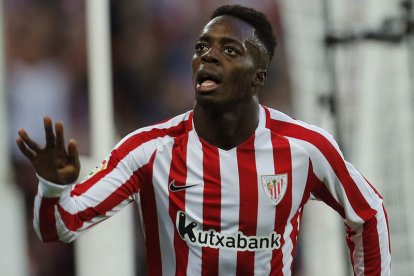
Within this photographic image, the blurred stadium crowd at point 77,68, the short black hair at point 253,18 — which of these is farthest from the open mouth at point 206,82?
the blurred stadium crowd at point 77,68

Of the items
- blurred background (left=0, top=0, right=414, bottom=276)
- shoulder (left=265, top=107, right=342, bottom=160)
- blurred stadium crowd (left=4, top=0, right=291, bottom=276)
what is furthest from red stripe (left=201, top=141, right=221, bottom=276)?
blurred stadium crowd (left=4, top=0, right=291, bottom=276)

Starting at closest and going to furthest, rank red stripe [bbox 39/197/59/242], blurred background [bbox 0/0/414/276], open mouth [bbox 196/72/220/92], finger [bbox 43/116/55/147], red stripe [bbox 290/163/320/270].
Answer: finger [bbox 43/116/55/147] < red stripe [bbox 39/197/59/242] < open mouth [bbox 196/72/220/92] < red stripe [bbox 290/163/320/270] < blurred background [bbox 0/0/414/276]

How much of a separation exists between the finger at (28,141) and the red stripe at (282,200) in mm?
795

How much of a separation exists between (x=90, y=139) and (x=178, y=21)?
4.68 feet

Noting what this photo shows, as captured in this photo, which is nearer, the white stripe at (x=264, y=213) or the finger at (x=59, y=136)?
the finger at (x=59, y=136)

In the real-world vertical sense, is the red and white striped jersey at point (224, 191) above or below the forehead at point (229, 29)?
below

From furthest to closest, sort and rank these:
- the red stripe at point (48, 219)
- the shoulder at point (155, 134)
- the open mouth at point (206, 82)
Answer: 1. the shoulder at point (155, 134)
2. the open mouth at point (206, 82)
3. the red stripe at point (48, 219)

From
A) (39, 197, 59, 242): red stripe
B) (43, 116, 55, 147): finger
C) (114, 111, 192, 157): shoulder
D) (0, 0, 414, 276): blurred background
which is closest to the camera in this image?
(43, 116, 55, 147): finger

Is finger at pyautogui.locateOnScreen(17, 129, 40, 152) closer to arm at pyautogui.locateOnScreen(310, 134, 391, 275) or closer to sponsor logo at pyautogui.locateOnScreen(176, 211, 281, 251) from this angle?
sponsor logo at pyautogui.locateOnScreen(176, 211, 281, 251)

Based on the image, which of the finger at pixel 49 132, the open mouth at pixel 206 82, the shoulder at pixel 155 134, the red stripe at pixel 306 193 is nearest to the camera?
the finger at pixel 49 132

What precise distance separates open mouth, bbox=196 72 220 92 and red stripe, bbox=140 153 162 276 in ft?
1.13

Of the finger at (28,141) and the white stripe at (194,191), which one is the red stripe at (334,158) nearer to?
the white stripe at (194,191)

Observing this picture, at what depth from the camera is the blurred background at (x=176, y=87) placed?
5133 millimetres

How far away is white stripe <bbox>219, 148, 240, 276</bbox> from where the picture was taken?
308 cm
